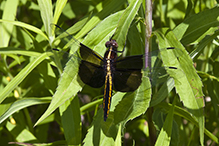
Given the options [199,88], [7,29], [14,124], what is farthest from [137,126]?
[7,29]

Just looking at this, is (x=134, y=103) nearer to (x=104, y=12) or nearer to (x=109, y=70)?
(x=109, y=70)

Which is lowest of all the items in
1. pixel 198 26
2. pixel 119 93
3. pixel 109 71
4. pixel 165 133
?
pixel 165 133

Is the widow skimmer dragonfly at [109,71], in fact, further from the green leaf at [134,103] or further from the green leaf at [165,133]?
the green leaf at [165,133]

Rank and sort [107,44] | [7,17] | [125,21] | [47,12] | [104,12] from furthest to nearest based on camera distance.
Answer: [7,17] < [104,12] < [47,12] < [107,44] < [125,21]

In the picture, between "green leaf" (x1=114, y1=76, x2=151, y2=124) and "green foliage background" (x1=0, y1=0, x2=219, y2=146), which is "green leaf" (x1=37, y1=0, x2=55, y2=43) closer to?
"green foliage background" (x1=0, y1=0, x2=219, y2=146)

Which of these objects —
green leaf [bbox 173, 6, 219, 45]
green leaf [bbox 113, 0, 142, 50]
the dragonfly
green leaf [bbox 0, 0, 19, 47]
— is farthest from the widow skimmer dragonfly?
green leaf [bbox 0, 0, 19, 47]

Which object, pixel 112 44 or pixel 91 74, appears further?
pixel 91 74

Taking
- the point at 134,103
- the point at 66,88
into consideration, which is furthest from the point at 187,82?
the point at 66,88

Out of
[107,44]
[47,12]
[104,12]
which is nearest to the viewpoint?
[107,44]

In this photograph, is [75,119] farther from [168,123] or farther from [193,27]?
[193,27]

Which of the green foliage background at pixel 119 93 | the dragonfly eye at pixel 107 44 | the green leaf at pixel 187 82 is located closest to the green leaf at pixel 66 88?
the green foliage background at pixel 119 93
